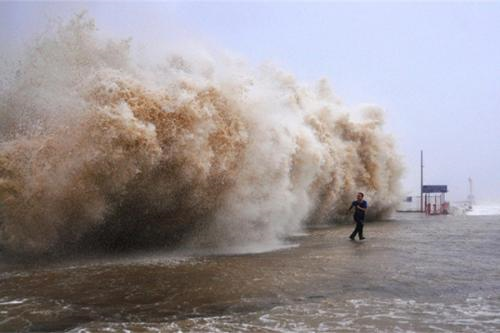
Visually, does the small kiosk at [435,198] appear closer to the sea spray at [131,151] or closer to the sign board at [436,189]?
the sign board at [436,189]

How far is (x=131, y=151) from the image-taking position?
9461 millimetres

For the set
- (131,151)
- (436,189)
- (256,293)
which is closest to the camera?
(256,293)

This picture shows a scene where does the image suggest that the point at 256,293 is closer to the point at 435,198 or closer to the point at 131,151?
the point at 131,151

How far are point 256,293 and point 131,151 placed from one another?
4509mm

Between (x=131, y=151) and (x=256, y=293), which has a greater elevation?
(x=131, y=151)

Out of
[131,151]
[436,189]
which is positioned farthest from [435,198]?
[131,151]

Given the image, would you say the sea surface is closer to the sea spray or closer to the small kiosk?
the sea spray

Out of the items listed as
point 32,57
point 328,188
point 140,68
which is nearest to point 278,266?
point 140,68

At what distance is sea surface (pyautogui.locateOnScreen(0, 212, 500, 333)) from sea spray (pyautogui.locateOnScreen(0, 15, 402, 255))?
0.97m

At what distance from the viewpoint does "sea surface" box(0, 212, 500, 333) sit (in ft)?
16.3

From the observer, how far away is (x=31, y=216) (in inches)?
369

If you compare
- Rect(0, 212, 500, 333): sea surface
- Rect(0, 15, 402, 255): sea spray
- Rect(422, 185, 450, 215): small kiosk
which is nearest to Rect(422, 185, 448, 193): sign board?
Rect(422, 185, 450, 215): small kiosk

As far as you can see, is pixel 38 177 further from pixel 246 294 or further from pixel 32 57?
pixel 246 294

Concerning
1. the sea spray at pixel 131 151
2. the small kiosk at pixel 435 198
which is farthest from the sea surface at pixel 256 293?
the small kiosk at pixel 435 198
